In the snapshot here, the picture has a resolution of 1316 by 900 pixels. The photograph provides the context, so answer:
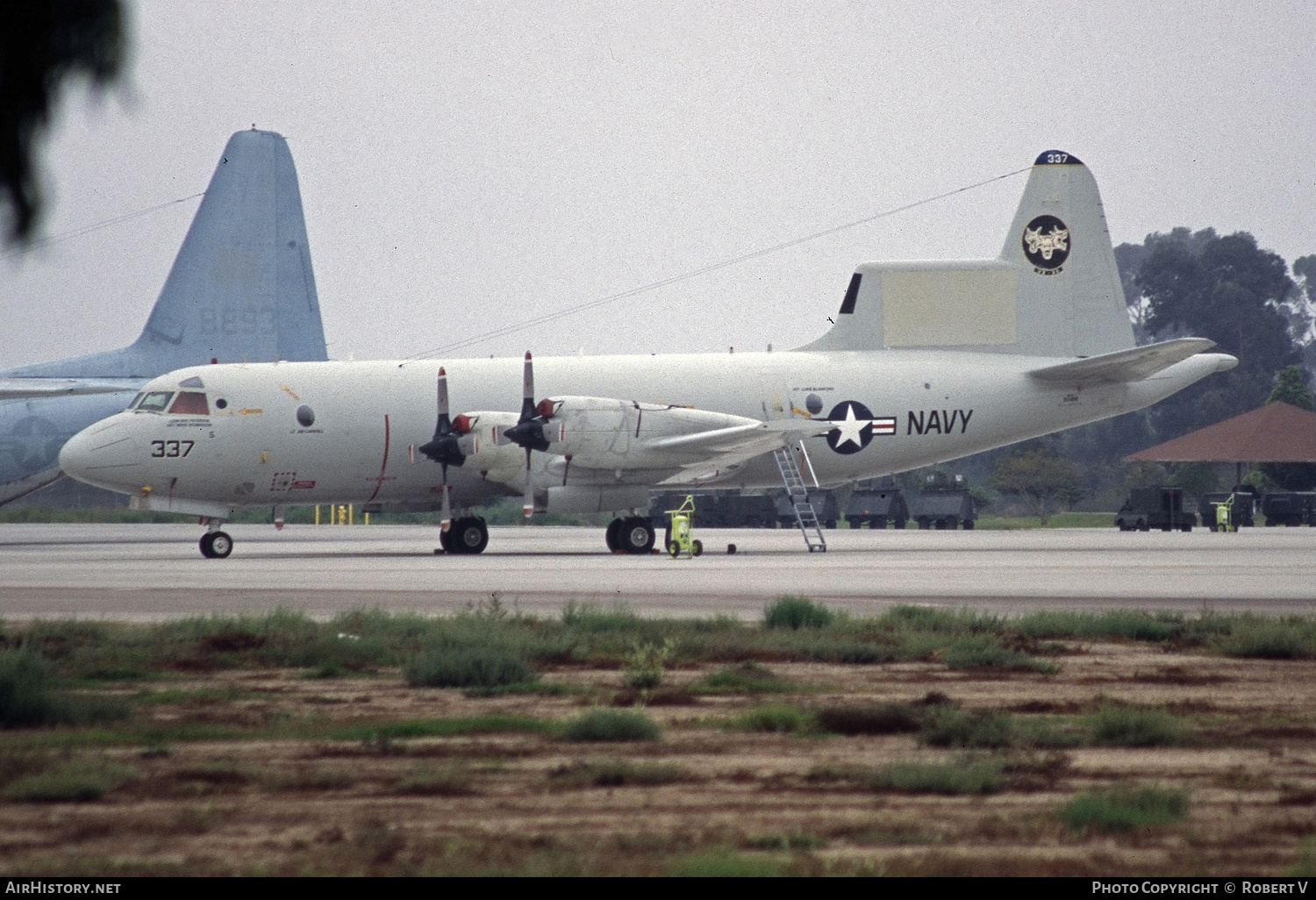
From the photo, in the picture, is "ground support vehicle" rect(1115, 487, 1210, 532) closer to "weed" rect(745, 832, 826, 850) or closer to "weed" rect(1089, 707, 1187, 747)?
"weed" rect(1089, 707, 1187, 747)

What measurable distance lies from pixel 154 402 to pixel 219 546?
395 cm

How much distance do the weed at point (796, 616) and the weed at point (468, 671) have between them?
4.63 meters

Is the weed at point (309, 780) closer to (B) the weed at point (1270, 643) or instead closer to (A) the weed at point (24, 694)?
(A) the weed at point (24, 694)

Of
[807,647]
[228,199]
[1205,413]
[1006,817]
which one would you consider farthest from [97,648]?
[1205,413]

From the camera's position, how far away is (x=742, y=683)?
13.4m

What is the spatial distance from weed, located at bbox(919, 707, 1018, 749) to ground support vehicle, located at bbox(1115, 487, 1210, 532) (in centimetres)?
4647

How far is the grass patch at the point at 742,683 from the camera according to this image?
13.2m

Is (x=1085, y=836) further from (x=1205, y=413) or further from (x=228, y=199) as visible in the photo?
(x=1205, y=413)

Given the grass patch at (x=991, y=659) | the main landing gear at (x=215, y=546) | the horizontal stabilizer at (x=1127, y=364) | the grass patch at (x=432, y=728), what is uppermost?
the horizontal stabilizer at (x=1127, y=364)

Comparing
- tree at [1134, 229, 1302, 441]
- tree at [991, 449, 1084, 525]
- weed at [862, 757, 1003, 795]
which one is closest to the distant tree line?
tree at [1134, 229, 1302, 441]

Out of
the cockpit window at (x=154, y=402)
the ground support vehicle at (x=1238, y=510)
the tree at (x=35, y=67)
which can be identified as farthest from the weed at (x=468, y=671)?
the ground support vehicle at (x=1238, y=510)

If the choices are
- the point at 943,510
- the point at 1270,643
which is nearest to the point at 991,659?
the point at 1270,643

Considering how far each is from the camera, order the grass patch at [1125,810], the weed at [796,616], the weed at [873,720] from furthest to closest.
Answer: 1. the weed at [796,616]
2. the weed at [873,720]
3. the grass patch at [1125,810]

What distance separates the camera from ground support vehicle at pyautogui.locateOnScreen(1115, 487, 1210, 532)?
54.8 m
